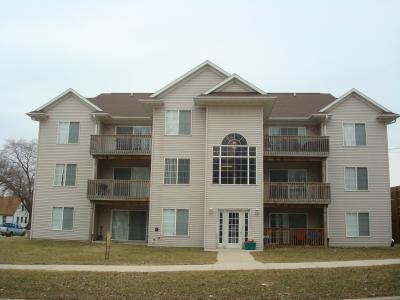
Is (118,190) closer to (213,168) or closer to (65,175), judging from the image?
(65,175)

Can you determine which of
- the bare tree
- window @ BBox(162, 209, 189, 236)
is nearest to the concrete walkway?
window @ BBox(162, 209, 189, 236)

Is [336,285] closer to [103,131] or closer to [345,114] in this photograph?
[345,114]

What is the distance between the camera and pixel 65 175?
3047 centimetres

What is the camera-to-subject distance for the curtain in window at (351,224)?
28.7 m

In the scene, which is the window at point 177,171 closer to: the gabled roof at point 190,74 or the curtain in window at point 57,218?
the gabled roof at point 190,74

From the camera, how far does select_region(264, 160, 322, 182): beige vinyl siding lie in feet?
99.3

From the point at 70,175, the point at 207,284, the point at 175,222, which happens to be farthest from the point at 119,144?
the point at 207,284

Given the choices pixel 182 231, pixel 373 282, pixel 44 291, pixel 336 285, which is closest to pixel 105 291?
pixel 44 291

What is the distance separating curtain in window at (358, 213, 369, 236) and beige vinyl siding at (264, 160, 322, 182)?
360cm

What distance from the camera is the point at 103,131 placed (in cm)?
3156

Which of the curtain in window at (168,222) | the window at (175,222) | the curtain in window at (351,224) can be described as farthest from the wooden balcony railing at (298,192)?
the curtain in window at (168,222)

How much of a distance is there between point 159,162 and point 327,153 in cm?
1036

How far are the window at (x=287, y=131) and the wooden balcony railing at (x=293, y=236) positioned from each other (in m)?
6.40

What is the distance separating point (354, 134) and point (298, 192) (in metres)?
5.73
